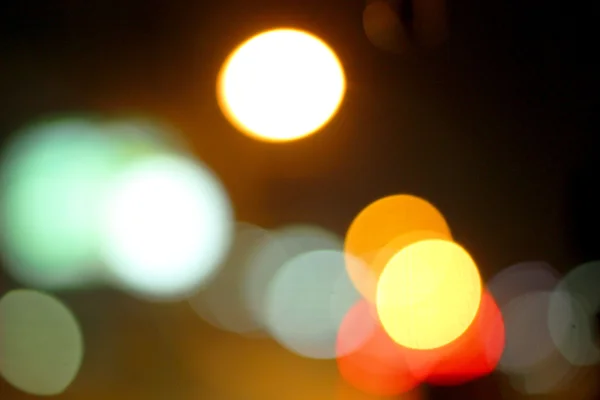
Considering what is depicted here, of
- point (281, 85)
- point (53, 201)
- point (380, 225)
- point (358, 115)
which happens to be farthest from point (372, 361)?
point (53, 201)

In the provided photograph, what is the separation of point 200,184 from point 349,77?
418mm

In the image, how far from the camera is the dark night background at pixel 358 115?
167cm

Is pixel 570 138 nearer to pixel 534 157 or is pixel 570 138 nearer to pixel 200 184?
pixel 534 157

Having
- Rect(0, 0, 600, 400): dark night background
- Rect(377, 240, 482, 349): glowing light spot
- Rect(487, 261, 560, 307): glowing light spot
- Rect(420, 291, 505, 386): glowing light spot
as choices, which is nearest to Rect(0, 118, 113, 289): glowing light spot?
Rect(0, 0, 600, 400): dark night background

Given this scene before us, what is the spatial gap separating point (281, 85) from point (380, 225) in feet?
1.33

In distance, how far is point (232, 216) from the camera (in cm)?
176

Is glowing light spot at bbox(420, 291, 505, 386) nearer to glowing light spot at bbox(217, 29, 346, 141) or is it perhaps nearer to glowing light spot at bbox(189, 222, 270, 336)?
glowing light spot at bbox(189, 222, 270, 336)

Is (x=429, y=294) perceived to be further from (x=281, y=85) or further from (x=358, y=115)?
(x=281, y=85)

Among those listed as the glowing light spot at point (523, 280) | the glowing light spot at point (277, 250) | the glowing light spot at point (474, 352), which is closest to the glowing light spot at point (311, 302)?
the glowing light spot at point (277, 250)

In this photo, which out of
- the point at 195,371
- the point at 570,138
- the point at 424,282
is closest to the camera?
the point at 195,371

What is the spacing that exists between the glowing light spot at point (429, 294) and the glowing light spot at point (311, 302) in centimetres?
11

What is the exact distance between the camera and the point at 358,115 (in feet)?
5.83

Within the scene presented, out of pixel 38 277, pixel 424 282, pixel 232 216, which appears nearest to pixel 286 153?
pixel 232 216

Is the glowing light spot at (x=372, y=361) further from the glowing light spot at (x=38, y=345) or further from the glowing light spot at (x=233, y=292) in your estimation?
the glowing light spot at (x=38, y=345)
